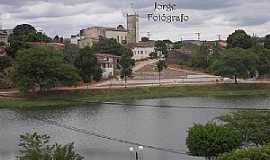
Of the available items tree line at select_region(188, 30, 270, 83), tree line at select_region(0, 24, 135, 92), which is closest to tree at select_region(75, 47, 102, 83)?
tree line at select_region(0, 24, 135, 92)

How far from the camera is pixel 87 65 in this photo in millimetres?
66750

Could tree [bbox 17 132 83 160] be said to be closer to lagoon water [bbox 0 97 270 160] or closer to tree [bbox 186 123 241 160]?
tree [bbox 186 123 241 160]

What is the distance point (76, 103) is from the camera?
5919 centimetres

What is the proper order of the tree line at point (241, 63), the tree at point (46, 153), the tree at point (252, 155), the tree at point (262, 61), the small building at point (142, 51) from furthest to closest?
the small building at point (142, 51) < the tree at point (262, 61) < the tree line at point (241, 63) < the tree at point (46, 153) < the tree at point (252, 155)

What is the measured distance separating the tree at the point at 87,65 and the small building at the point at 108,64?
4.87 metres

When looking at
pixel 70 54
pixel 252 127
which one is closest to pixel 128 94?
pixel 70 54

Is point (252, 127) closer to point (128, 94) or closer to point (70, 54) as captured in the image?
point (128, 94)

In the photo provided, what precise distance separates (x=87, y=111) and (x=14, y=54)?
70.4 feet

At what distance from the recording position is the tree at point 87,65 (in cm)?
6638

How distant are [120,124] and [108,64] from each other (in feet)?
118

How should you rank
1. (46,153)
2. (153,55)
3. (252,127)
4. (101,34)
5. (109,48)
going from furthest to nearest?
(101,34)
(153,55)
(109,48)
(252,127)
(46,153)

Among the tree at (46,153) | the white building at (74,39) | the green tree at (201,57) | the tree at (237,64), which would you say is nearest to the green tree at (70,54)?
the tree at (237,64)

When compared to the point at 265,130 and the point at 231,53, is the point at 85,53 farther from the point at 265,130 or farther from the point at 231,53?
the point at 265,130

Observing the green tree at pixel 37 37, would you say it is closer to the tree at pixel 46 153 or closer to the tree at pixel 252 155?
the tree at pixel 46 153
